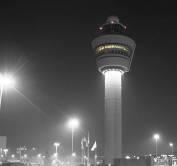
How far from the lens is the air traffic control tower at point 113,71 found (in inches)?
4227

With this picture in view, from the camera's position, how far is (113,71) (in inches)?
4451

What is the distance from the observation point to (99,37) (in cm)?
11300

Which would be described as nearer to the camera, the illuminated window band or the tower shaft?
the tower shaft

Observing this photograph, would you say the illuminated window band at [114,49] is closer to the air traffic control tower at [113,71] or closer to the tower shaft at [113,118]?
the air traffic control tower at [113,71]

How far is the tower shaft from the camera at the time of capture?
350 feet

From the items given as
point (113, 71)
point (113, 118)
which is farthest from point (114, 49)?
point (113, 118)

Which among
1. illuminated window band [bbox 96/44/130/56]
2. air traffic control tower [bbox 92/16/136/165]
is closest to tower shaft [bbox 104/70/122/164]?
air traffic control tower [bbox 92/16/136/165]

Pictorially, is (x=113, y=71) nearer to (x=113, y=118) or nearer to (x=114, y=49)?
(x=114, y=49)

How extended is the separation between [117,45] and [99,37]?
23.7 ft

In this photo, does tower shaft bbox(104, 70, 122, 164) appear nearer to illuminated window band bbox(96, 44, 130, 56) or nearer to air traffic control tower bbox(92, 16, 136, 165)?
air traffic control tower bbox(92, 16, 136, 165)

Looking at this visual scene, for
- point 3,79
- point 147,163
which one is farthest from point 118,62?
point 3,79

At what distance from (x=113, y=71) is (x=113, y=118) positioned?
52.7 feet

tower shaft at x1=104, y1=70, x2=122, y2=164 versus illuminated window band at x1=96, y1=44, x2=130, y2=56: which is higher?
illuminated window band at x1=96, y1=44, x2=130, y2=56

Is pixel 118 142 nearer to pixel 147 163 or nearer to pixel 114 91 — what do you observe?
pixel 114 91
